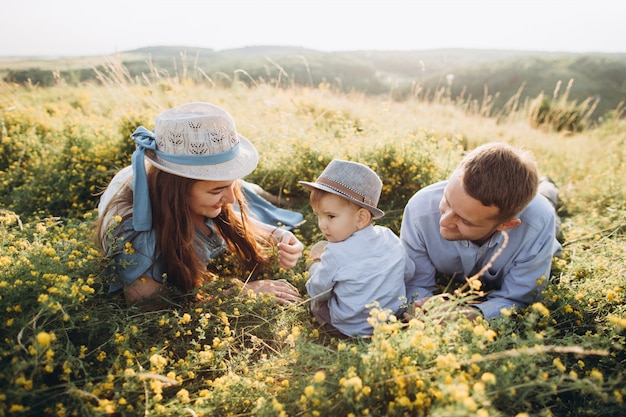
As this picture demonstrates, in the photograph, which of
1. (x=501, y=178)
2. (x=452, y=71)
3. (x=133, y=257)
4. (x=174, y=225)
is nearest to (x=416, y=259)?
(x=501, y=178)

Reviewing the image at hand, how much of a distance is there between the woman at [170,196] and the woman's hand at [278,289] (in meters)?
0.02

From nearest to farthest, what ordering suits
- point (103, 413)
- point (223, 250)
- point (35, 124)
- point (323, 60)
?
1. point (103, 413)
2. point (223, 250)
3. point (35, 124)
4. point (323, 60)

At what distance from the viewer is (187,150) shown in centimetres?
259

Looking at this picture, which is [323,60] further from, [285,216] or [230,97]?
[285,216]

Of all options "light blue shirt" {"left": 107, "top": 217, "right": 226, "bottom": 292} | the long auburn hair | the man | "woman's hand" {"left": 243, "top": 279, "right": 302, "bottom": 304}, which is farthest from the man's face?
"light blue shirt" {"left": 107, "top": 217, "right": 226, "bottom": 292}

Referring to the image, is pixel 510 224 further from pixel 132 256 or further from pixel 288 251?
pixel 132 256

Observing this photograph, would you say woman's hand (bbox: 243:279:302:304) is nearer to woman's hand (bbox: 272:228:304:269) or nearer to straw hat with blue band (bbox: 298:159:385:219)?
woman's hand (bbox: 272:228:304:269)

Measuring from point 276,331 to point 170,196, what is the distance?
1137mm

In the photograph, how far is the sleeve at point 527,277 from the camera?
2.75m

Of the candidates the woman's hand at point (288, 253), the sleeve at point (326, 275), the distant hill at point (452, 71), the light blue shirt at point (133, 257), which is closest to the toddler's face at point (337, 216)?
the sleeve at point (326, 275)

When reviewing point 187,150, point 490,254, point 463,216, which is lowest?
point 490,254

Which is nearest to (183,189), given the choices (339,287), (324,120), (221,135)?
(221,135)

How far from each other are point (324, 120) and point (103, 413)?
544 cm

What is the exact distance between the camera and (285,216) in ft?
14.2
